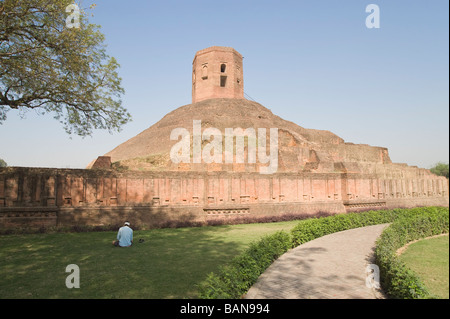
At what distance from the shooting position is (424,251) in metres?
9.38

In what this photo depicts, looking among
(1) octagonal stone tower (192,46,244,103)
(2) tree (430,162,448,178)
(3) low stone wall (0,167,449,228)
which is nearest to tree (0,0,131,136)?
(3) low stone wall (0,167,449,228)

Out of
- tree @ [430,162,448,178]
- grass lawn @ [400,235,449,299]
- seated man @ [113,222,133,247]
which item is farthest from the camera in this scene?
tree @ [430,162,448,178]

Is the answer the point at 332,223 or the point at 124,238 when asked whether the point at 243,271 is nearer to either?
the point at 124,238

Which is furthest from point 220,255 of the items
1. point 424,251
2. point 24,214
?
point 24,214

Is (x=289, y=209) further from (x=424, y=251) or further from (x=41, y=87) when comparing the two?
(x=41, y=87)

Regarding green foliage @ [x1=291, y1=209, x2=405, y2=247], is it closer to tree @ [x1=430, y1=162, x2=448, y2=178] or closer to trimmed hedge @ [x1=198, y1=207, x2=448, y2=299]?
trimmed hedge @ [x1=198, y1=207, x2=448, y2=299]

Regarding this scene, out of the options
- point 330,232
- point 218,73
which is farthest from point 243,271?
point 218,73

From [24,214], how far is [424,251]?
15.5 meters

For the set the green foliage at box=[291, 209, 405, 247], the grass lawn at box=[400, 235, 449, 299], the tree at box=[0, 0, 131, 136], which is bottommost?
the grass lawn at box=[400, 235, 449, 299]

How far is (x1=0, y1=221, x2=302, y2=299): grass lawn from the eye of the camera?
585 cm

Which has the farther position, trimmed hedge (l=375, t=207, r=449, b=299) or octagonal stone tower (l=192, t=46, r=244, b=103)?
octagonal stone tower (l=192, t=46, r=244, b=103)

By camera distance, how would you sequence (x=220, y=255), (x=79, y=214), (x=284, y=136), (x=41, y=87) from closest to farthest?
(x=220, y=255) → (x=41, y=87) → (x=79, y=214) → (x=284, y=136)

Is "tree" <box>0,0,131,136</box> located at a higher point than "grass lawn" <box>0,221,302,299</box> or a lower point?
higher
